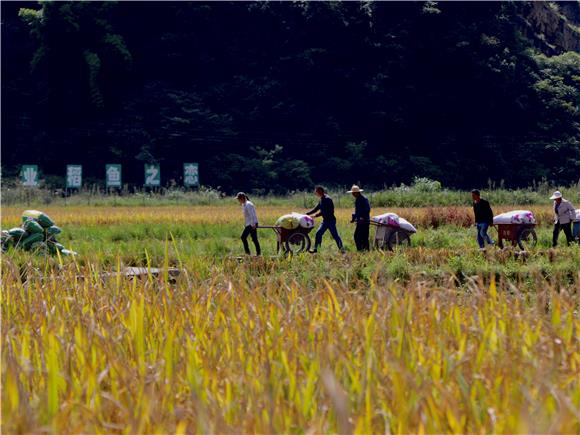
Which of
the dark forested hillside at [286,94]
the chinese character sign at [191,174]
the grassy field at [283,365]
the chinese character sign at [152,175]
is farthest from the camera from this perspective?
the dark forested hillside at [286,94]

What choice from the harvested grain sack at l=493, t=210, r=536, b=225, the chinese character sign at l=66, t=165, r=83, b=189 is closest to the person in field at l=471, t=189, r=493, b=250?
the harvested grain sack at l=493, t=210, r=536, b=225

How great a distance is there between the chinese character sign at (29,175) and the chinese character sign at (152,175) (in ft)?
17.5

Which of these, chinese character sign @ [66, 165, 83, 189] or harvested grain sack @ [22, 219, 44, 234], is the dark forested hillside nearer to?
chinese character sign @ [66, 165, 83, 189]

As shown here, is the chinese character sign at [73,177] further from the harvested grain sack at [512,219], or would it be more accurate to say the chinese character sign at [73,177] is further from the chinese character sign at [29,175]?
the harvested grain sack at [512,219]

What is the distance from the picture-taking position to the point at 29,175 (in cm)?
4453

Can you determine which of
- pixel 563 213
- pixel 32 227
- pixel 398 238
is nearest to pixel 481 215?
pixel 398 238

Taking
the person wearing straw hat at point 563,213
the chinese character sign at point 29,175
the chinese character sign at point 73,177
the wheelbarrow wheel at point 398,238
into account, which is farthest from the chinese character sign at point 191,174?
the person wearing straw hat at point 563,213

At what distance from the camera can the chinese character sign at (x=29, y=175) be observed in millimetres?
43412

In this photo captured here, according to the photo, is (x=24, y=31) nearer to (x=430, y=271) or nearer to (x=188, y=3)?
(x=188, y=3)

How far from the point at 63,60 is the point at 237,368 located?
47.8 m

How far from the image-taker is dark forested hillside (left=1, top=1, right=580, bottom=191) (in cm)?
4884

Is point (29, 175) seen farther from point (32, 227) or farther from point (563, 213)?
point (563, 213)

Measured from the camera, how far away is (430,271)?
12008mm

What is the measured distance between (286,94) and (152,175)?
10299 mm
